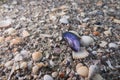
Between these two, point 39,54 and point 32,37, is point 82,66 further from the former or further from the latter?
point 32,37

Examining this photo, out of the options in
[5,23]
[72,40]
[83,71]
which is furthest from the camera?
[5,23]

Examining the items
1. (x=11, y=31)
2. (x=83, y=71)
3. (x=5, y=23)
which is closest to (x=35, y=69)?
(x=83, y=71)

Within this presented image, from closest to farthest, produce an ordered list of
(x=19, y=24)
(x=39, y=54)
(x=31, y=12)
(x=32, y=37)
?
(x=39, y=54), (x=32, y=37), (x=19, y=24), (x=31, y=12)

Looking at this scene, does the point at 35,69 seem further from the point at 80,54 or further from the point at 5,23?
the point at 5,23

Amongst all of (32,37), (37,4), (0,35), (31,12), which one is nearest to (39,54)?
(32,37)

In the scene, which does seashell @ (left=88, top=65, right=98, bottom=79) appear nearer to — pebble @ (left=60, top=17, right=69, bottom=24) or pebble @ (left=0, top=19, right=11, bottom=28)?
pebble @ (left=60, top=17, right=69, bottom=24)

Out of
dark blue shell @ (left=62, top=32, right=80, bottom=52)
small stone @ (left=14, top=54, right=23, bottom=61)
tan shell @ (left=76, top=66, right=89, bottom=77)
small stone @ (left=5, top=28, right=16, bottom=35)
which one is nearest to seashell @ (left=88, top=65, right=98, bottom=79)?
tan shell @ (left=76, top=66, right=89, bottom=77)
